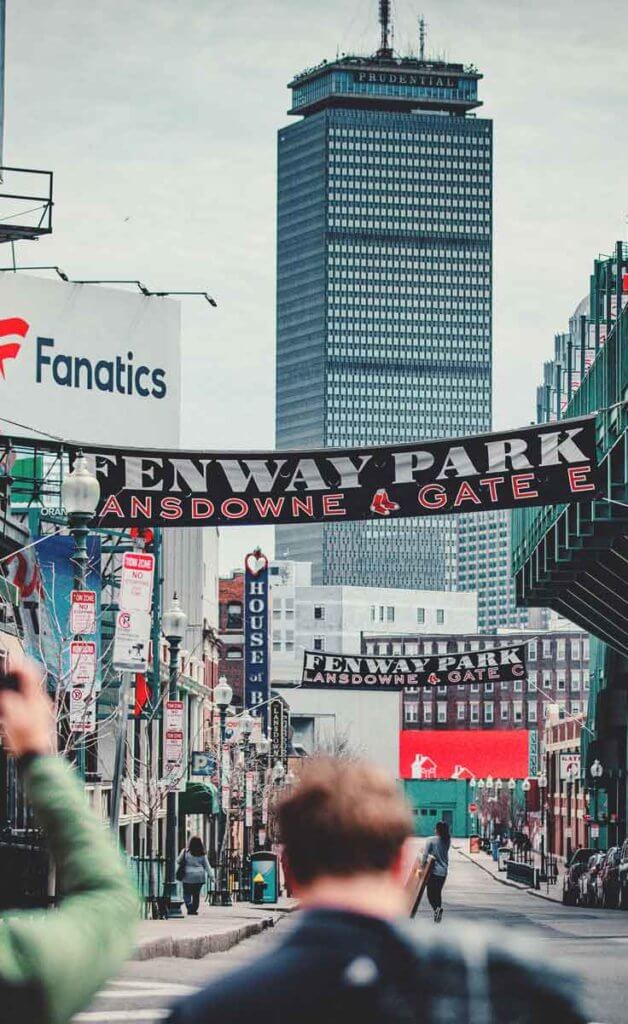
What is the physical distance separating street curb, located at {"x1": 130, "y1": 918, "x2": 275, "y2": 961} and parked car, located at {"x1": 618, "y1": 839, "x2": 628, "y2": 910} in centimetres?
1741

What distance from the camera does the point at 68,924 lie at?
3605 millimetres

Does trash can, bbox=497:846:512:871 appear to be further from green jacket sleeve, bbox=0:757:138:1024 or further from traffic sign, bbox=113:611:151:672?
green jacket sleeve, bbox=0:757:138:1024

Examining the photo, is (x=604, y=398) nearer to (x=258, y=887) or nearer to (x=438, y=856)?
(x=258, y=887)

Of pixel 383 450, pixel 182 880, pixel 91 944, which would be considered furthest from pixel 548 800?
pixel 91 944

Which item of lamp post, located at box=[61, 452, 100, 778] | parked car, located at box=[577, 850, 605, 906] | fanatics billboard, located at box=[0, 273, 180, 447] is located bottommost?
parked car, located at box=[577, 850, 605, 906]

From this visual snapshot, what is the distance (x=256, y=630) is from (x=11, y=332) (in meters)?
41.7

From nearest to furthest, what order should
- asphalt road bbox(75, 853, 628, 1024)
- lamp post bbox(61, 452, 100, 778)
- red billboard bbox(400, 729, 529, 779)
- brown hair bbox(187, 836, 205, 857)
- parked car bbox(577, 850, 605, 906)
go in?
A: asphalt road bbox(75, 853, 628, 1024), lamp post bbox(61, 452, 100, 778), brown hair bbox(187, 836, 205, 857), parked car bbox(577, 850, 605, 906), red billboard bbox(400, 729, 529, 779)

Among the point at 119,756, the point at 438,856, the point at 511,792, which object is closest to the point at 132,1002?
the point at 119,756

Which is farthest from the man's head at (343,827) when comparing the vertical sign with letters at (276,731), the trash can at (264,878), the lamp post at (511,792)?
the lamp post at (511,792)

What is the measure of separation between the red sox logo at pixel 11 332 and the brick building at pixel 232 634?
7719cm

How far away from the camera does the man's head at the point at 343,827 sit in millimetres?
3330

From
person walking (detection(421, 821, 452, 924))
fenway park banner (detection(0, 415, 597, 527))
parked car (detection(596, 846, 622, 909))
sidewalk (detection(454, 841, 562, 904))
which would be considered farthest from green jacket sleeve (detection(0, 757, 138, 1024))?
sidewalk (detection(454, 841, 562, 904))

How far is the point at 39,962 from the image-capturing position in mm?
3580

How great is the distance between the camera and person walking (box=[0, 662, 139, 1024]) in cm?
360
